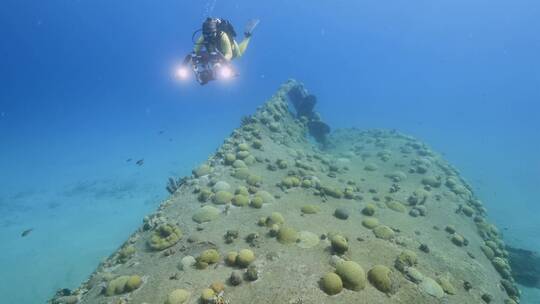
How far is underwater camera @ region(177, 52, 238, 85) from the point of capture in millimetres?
9867

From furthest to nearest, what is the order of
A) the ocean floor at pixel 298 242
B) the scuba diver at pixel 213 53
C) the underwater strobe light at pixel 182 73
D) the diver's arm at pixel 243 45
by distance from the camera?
1. the diver's arm at pixel 243 45
2. the underwater strobe light at pixel 182 73
3. the scuba diver at pixel 213 53
4. the ocean floor at pixel 298 242

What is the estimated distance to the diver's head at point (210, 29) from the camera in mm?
9781

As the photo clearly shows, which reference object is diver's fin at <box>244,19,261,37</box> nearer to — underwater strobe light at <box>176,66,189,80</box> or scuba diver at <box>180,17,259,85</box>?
scuba diver at <box>180,17,259,85</box>

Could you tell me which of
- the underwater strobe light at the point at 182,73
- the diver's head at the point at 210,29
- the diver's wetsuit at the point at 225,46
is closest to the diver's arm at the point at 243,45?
the diver's wetsuit at the point at 225,46

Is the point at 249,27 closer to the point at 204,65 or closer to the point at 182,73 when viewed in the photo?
the point at 204,65

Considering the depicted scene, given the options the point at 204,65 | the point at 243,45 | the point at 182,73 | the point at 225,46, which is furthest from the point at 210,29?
the point at 243,45

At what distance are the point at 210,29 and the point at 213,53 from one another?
726 millimetres

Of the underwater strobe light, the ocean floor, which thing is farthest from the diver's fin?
the ocean floor

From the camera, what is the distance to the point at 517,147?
54.2 metres

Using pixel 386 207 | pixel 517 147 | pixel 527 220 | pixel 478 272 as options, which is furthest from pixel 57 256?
pixel 517 147

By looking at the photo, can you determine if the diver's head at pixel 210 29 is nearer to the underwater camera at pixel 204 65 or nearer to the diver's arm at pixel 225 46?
the diver's arm at pixel 225 46

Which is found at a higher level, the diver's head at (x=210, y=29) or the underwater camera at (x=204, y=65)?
the diver's head at (x=210, y=29)

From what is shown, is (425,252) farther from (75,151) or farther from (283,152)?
(75,151)

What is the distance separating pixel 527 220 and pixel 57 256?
1317 inches
